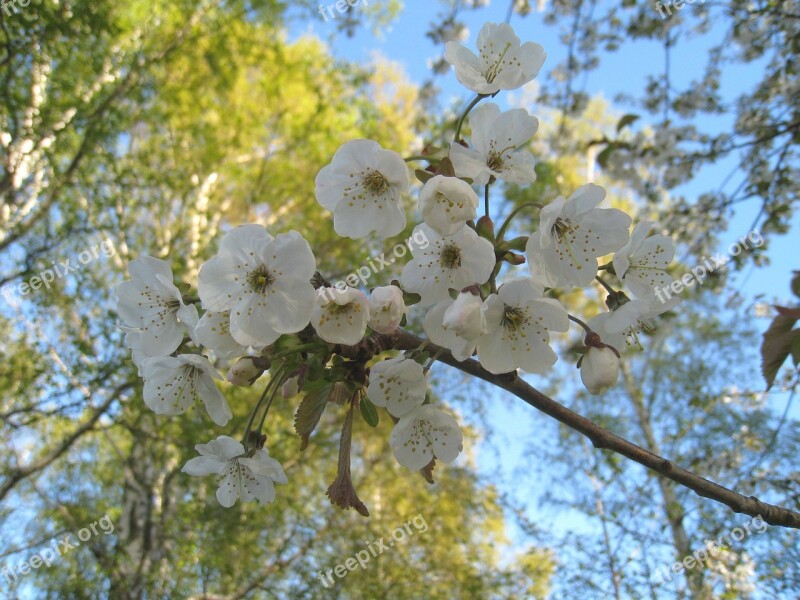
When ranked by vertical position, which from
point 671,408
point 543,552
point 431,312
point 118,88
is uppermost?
point 671,408

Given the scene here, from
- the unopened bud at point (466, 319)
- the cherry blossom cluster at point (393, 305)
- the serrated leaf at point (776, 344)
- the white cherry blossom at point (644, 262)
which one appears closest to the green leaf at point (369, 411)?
the cherry blossom cluster at point (393, 305)

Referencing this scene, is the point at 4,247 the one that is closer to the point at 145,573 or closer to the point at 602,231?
the point at 145,573

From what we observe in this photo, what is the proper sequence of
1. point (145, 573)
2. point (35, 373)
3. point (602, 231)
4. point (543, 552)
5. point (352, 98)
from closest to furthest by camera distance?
point (602, 231) → point (35, 373) → point (145, 573) → point (543, 552) → point (352, 98)

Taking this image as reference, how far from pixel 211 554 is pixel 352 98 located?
5.06 m

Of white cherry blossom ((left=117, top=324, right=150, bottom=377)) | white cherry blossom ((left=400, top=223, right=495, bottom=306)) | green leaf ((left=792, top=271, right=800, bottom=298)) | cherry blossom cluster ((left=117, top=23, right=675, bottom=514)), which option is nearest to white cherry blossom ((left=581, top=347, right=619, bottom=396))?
cherry blossom cluster ((left=117, top=23, right=675, bottom=514))

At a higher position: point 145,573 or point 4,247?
point 4,247

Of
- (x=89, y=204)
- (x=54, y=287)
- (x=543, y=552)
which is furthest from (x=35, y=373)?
(x=543, y=552)

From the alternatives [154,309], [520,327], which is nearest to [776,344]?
[520,327]

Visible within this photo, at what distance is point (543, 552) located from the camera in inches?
190

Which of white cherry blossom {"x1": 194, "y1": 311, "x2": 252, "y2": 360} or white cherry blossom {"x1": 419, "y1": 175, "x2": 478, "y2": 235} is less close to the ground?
white cherry blossom {"x1": 419, "y1": 175, "x2": 478, "y2": 235}

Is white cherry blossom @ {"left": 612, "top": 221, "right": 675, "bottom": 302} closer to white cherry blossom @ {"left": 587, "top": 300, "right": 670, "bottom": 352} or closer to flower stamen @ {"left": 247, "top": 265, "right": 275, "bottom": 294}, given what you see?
white cherry blossom @ {"left": 587, "top": 300, "right": 670, "bottom": 352}

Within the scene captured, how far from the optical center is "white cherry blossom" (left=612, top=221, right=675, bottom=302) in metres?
0.98

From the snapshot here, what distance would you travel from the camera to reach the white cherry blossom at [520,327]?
84 centimetres

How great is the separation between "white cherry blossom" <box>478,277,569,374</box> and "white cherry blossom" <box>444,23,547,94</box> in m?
0.41
